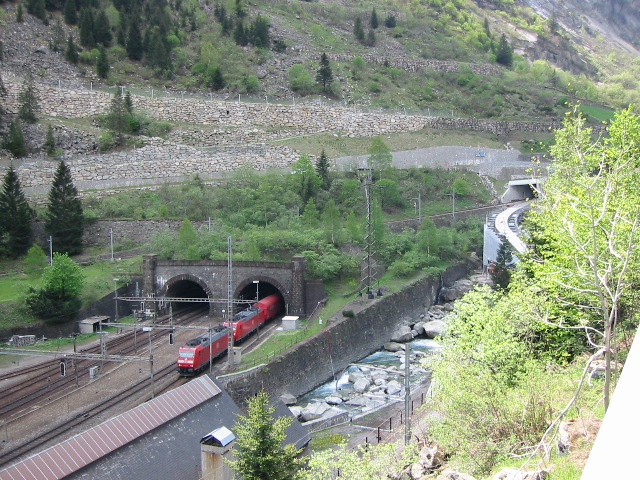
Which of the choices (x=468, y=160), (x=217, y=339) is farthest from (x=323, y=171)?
(x=217, y=339)

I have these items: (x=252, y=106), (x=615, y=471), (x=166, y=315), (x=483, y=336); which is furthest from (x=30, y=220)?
(x=615, y=471)

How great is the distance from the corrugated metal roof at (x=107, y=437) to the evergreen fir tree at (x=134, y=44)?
60379mm

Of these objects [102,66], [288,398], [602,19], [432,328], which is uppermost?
[602,19]

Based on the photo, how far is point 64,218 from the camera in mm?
42250

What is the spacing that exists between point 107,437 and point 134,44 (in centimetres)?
6389

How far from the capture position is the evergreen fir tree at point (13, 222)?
40656mm

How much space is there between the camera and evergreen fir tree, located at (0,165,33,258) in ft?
133

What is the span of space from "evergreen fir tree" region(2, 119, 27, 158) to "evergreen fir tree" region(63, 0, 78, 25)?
83.4 ft

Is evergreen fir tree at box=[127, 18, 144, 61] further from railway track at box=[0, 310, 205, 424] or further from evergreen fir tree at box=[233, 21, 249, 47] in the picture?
railway track at box=[0, 310, 205, 424]

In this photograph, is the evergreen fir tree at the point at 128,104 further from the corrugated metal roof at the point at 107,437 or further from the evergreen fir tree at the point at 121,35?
the corrugated metal roof at the point at 107,437

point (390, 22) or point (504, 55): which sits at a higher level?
point (390, 22)

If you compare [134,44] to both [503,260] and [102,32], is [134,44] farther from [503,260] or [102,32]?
[503,260]

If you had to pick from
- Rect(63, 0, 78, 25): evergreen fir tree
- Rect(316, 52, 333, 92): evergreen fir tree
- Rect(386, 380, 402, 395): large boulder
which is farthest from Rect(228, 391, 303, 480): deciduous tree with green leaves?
Rect(63, 0, 78, 25): evergreen fir tree

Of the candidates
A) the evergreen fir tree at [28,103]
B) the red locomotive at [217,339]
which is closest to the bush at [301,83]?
the evergreen fir tree at [28,103]
